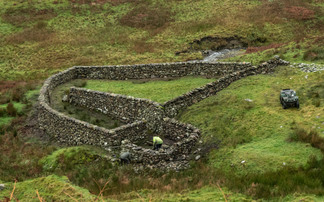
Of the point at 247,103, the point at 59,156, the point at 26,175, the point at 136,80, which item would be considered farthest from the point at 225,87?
the point at 26,175

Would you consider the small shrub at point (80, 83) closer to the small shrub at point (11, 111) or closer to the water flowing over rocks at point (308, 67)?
the small shrub at point (11, 111)

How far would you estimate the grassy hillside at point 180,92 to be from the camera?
1361 cm

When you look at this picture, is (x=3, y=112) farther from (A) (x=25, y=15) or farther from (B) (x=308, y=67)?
(A) (x=25, y=15)

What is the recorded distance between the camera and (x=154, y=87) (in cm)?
3081

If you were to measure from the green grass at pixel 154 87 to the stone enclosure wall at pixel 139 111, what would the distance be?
1.59 metres

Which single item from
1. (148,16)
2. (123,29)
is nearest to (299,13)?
(148,16)

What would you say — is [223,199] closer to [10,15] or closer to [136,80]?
[136,80]

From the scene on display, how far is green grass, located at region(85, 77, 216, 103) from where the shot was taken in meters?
28.4

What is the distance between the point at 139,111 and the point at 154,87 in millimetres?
5769

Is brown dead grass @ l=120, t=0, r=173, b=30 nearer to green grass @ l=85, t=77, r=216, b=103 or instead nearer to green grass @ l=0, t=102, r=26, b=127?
green grass @ l=85, t=77, r=216, b=103

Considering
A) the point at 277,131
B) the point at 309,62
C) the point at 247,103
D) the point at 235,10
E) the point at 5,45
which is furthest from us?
the point at 235,10

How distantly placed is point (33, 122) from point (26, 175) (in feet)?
35.1

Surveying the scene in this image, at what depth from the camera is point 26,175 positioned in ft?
60.5

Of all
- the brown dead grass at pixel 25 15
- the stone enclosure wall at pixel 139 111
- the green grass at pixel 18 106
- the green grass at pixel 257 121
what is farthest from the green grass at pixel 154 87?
the brown dead grass at pixel 25 15
